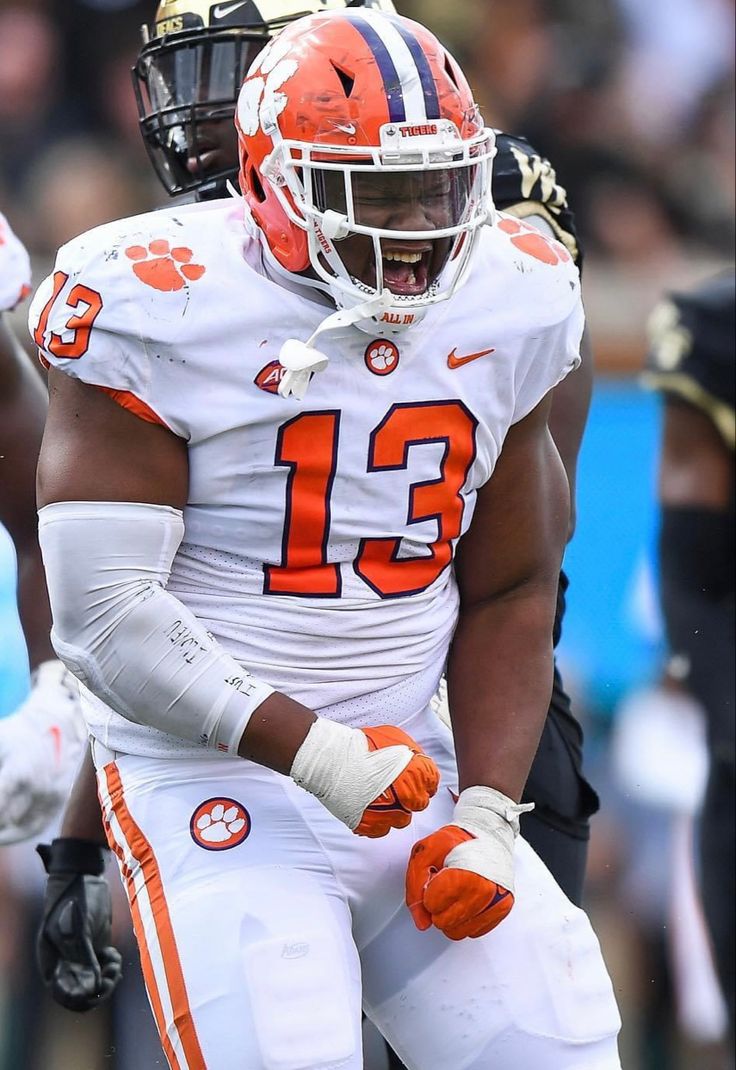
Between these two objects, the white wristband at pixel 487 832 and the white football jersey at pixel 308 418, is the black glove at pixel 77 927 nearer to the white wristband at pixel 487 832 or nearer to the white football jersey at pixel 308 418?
the white football jersey at pixel 308 418

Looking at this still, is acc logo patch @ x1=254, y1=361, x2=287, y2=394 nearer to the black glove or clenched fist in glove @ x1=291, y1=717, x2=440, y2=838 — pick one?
clenched fist in glove @ x1=291, y1=717, x2=440, y2=838

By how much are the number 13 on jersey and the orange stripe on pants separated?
296mm

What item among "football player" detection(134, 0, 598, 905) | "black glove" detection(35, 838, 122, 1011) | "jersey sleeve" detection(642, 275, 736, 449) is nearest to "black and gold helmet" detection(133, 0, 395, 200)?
"football player" detection(134, 0, 598, 905)

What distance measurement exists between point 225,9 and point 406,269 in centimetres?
96

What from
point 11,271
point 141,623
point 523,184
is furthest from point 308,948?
point 11,271

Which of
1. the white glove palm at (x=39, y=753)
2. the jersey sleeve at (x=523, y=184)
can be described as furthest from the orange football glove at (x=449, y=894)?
the white glove palm at (x=39, y=753)

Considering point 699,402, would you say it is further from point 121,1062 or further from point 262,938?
point 262,938

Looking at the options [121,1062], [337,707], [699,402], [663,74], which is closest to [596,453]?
[699,402]

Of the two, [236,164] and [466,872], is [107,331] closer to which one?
[466,872]

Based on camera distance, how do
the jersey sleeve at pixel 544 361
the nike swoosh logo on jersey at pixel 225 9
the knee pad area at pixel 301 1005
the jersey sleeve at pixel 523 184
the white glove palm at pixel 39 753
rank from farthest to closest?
the white glove palm at pixel 39 753 < the nike swoosh logo on jersey at pixel 225 9 < the jersey sleeve at pixel 523 184 < the jersey sleeve at pixel 544 361 < the knee pad area at pixel 301 1005

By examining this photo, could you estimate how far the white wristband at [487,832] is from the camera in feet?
5.76

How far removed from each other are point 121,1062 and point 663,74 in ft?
7.58

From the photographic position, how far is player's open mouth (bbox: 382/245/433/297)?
5.75ft

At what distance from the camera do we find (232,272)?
177 centimetres
